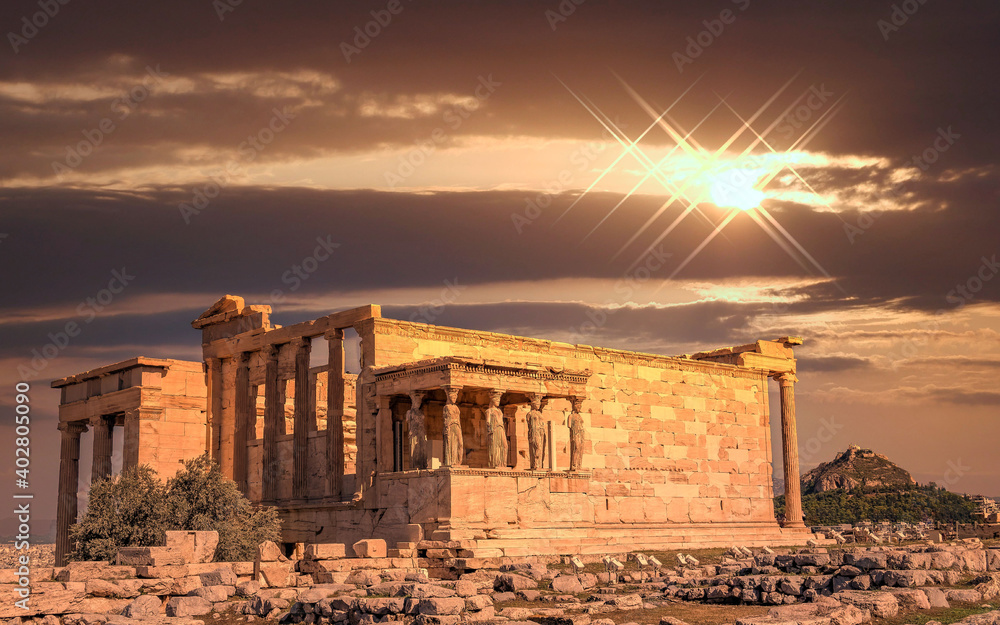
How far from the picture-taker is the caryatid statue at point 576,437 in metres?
28.3

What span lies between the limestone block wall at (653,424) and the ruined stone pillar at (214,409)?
7.58 meters

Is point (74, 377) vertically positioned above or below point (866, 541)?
above

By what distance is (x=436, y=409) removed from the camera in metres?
29.0

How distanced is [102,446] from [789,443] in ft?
73.8

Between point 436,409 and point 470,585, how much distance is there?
1153cm

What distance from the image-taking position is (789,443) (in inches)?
1561

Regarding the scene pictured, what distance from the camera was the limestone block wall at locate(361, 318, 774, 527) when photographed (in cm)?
3094

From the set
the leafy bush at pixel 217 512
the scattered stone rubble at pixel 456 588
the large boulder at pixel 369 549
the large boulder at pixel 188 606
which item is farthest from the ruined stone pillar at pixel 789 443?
the large boulder at pixel 188 606

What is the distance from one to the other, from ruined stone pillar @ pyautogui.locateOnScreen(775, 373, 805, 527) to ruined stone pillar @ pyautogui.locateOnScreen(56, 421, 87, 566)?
23.3 meters

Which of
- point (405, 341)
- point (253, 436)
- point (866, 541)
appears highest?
point (405, 341)

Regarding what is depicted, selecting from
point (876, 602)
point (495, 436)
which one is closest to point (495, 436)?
point (495, 436)

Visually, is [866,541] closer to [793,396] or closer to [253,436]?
[793,396]

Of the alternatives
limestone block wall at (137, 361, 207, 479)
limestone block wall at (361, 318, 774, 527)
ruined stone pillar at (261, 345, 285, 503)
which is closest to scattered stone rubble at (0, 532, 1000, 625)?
limestone block wall at (361, 318, 774, 527)

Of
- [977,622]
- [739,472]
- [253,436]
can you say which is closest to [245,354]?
[253,436]
